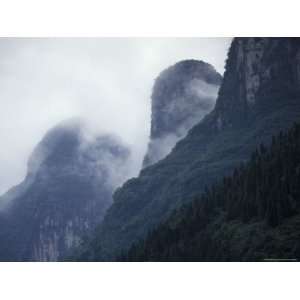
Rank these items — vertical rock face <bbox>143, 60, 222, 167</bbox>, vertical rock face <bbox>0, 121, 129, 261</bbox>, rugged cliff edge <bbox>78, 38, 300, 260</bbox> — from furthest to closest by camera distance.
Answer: vertical rock face <bbox>143, 60, 222, 167</bbox> < vertical rock face <bbox>0, 121, 129, 261</bbox> < rugged cliff edge <bbox>78, 38, 300, 260</bbox>

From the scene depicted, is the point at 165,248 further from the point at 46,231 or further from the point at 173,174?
the point at 46,231

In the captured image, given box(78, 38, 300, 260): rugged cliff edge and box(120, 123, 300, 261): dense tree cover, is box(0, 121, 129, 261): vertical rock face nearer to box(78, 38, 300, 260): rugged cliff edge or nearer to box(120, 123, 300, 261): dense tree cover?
box(78, 38, 300, 260): rugged cliff edge

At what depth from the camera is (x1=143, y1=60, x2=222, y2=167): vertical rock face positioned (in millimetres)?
115625

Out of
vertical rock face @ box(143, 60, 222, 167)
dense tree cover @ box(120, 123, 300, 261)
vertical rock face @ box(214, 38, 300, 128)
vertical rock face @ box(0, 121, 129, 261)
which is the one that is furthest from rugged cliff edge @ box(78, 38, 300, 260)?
vertical rock face @ box(143, 60, 222, 167)

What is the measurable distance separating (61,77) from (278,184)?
13.6 meters

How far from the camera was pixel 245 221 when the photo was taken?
3984 centimetres

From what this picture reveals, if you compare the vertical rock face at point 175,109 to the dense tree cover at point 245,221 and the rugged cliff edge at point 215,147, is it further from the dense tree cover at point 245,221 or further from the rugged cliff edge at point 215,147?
the dense tree cover at point 245,221

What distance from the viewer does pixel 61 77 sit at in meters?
34.0

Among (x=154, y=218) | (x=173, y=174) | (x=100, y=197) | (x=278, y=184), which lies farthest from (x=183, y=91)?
(x=278, y=184)

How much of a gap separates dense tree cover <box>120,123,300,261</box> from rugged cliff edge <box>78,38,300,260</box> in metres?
18.2

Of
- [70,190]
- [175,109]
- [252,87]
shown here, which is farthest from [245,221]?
[175,109]

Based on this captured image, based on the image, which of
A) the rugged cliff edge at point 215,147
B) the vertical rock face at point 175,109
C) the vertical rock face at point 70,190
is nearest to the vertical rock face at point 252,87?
the rugged cliff edge at point 215,147

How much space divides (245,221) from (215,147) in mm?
44655

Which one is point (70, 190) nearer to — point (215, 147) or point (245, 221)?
point (215, 147)
